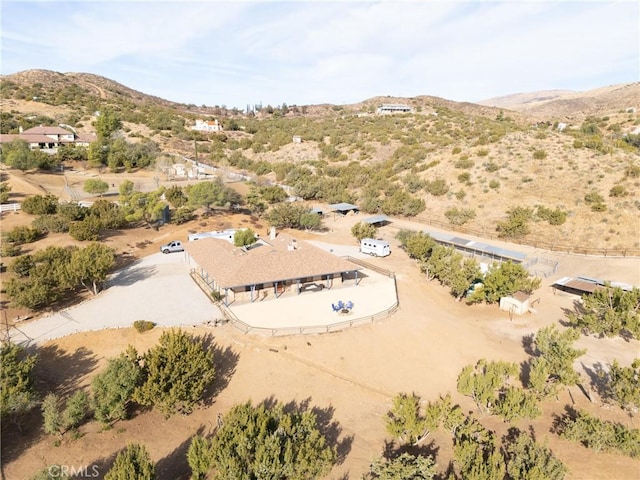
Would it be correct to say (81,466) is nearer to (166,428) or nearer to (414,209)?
(166,428)

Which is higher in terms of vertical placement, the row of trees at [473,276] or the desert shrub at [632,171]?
the desert shrub at [632,171]

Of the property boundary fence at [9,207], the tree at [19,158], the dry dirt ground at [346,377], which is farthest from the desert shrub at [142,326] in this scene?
the tree at [19,158]

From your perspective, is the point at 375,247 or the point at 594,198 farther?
the point at 594,198

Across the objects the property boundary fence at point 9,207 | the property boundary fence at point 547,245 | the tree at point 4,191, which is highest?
the tree at point 4,191

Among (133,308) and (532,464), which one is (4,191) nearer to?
(133,308)

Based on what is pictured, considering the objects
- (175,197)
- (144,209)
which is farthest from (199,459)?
(175,197)

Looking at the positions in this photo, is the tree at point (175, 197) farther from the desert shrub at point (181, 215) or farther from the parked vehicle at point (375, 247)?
the parked vehicle at point (375, 247)

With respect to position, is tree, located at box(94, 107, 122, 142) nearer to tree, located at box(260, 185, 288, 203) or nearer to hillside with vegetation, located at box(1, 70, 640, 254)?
hillside with vegetation, located at box(1, 70, 640, 254)
